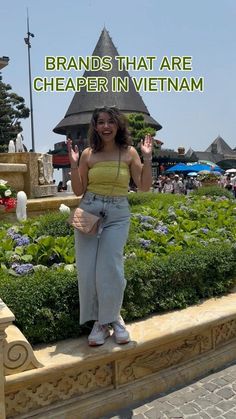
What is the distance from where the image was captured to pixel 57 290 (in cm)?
343

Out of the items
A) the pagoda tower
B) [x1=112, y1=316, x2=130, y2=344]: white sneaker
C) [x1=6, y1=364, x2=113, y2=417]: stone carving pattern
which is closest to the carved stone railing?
[x1=6, y1=364, x2=113, y2=417]: stone carving pattern

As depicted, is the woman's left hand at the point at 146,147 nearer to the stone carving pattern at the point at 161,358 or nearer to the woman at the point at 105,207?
the woman at the point at 105,207

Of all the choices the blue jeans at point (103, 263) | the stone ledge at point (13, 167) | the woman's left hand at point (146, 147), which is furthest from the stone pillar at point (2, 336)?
the stone ledge at point (13, 167)

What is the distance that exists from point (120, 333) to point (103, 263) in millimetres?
550

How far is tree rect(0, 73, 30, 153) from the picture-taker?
121 feet

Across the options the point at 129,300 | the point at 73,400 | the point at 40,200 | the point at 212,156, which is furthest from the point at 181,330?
the point at 212,156

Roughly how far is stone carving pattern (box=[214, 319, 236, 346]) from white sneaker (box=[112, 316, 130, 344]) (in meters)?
1.12

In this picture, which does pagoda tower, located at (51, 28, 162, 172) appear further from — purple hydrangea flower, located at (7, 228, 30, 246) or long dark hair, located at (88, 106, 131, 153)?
long dark hair, located at (88, 106, 131, 153)

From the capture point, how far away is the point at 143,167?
3.30 meters

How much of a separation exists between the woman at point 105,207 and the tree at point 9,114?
111ft

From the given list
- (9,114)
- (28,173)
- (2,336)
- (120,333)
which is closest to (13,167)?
(28,173)

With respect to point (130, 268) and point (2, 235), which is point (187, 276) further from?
point (2, 235)

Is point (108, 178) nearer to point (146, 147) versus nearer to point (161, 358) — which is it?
point (146, 147)

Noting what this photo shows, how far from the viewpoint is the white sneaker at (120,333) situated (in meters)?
3.21
